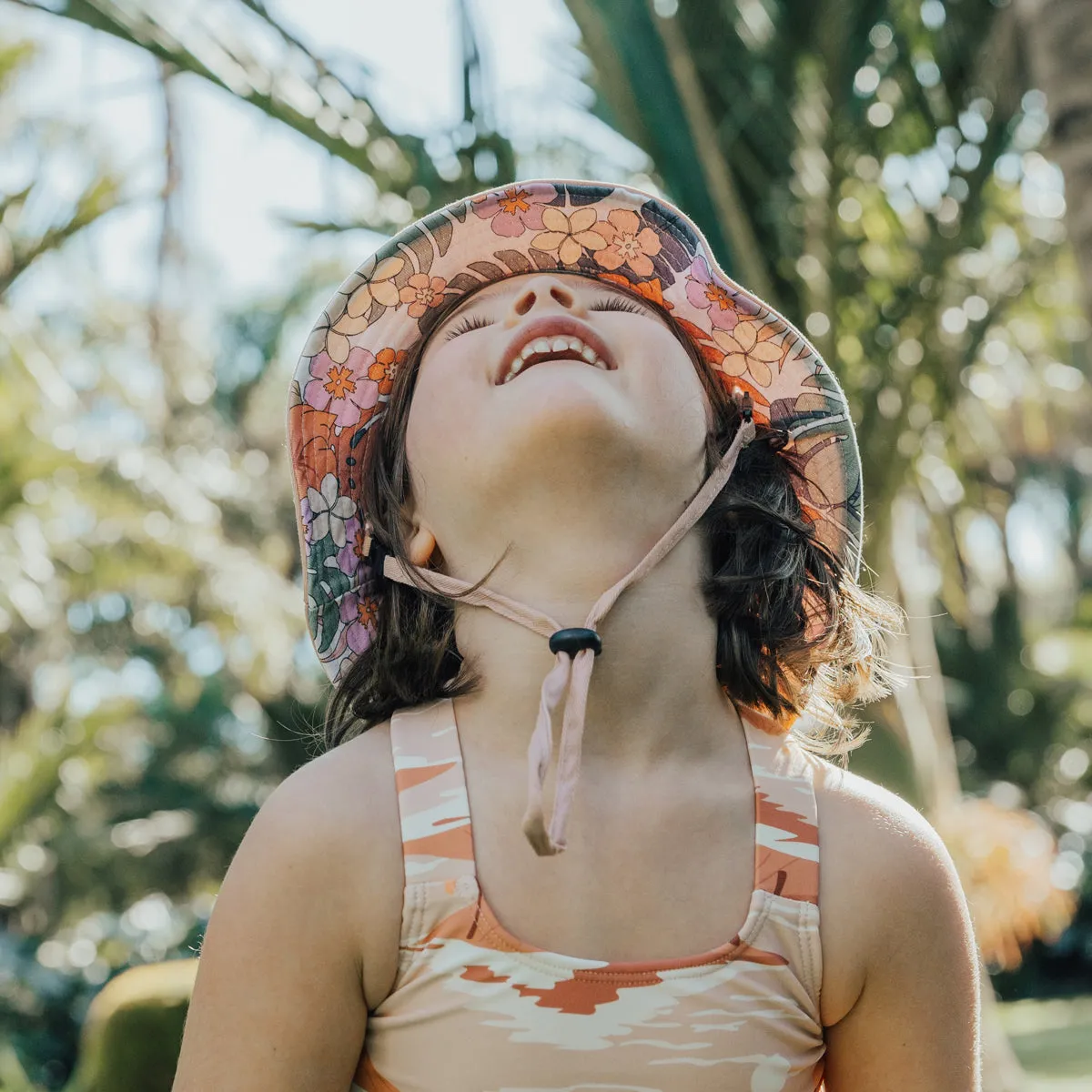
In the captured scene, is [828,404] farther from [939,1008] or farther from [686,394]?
[939,1008]

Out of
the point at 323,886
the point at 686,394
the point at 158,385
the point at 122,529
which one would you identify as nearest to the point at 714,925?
the point at 323,886

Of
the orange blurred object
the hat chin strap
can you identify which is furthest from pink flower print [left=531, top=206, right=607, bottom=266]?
the orange blurred object

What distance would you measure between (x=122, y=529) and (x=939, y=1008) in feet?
30.8

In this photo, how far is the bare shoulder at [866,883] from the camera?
4.59 ft

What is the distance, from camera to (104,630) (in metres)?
14.4

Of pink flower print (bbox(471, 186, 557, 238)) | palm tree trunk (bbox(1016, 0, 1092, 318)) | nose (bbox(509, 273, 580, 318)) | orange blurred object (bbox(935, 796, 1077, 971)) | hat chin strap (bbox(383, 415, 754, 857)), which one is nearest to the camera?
hat chin strap (bbox(383, 415, 754, 857))

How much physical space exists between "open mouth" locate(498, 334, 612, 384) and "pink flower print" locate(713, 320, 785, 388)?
0.28 m

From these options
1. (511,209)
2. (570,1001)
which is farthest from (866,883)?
(511,209)

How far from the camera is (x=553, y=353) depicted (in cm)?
161

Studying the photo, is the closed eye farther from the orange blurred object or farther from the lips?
the orange blurred object

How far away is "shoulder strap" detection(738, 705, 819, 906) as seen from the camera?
1.40m

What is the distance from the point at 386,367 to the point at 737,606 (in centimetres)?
59

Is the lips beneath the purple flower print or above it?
above

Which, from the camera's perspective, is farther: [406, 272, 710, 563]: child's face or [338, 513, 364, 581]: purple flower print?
[338, 513, 364, 581]: purple flower print
